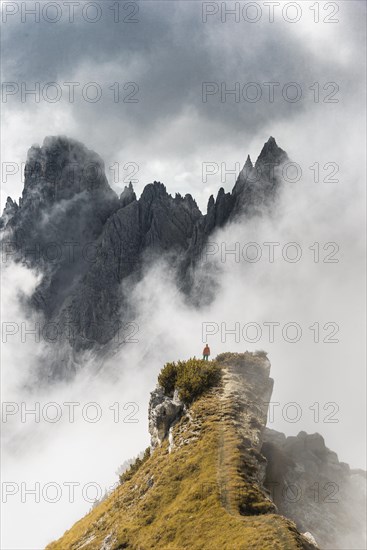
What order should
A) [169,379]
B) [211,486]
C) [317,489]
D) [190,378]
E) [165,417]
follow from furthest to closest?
[317,489], [169,379], [190,378], [165,417], [211,486]

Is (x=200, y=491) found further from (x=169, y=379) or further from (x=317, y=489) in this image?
(x=317, y=489)

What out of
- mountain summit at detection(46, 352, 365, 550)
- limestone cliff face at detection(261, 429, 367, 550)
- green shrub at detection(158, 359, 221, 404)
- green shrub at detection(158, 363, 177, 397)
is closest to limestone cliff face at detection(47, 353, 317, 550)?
mountain summit at detection(46, 352, 365, 550)

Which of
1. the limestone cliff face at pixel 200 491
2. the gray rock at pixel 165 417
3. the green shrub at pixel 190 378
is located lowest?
the limestone cliff face at pixel 200 491

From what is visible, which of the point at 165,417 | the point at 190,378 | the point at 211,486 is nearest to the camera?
the point at 211,486

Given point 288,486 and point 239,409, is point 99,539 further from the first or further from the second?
point 288,486

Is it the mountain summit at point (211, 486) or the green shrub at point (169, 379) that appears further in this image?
the green shrub at point (169, 379)

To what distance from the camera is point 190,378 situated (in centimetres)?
3325

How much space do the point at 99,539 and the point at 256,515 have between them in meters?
9.31

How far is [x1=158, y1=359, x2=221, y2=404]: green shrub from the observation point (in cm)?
3238

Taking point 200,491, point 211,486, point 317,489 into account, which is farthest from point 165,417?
point 317,489

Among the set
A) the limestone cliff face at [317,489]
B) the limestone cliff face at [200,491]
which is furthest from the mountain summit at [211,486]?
the limestone cliff face at [317,489]

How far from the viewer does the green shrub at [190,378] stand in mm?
32375

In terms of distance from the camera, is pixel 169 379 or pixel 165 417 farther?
pixel 169 379

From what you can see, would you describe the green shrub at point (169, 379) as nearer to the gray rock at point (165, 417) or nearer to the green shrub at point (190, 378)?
the green shrub at point (190, 378)
